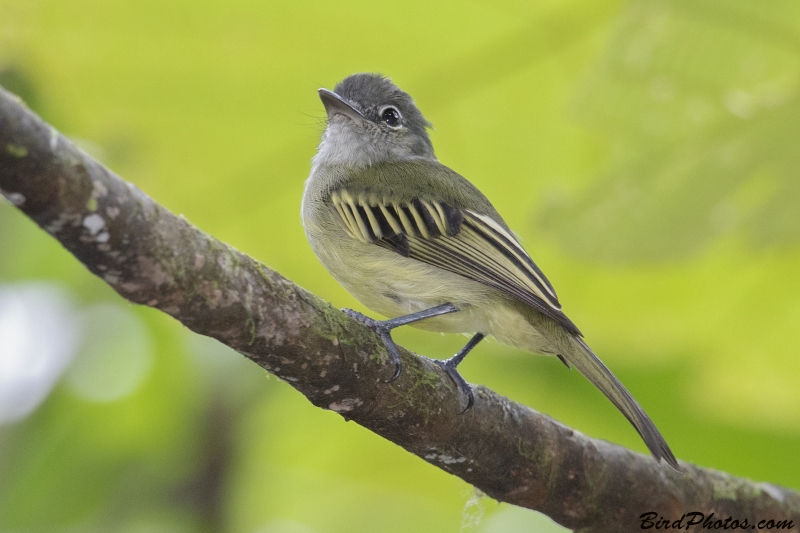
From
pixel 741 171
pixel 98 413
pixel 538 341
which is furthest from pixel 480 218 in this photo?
pixel 98 413

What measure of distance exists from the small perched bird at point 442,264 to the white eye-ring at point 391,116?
0.65 metres

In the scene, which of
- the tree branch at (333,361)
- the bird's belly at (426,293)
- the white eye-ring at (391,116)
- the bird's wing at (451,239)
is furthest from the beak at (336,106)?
the tree branch at (333,361)

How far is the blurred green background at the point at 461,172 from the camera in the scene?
282cm

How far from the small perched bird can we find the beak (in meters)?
0.04

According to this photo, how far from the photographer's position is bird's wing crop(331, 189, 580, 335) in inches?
113

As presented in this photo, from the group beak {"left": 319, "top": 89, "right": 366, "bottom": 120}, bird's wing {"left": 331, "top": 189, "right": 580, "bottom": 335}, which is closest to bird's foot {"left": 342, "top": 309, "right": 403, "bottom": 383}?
bird's wing {"left": 331, "top": 189, "right": 580, "bottom": 335}

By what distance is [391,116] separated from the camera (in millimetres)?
4125

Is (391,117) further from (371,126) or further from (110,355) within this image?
(110,355)

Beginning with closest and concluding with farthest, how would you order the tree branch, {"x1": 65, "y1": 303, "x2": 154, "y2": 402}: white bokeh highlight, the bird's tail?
the tree branch, the bird's tail, {"x1": 65, "y1": 303, "x2": 154, "y2": 402}: white bokeh highlight

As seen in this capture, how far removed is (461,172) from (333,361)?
5.76ft

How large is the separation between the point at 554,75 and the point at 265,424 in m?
2.07

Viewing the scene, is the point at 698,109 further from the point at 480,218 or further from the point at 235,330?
the point at 235,330

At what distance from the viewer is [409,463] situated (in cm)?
409

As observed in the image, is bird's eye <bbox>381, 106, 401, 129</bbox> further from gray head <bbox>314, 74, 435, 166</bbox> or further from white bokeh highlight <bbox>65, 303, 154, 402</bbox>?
white bokeh highlight <bbox>65, 303, 154, 402</bbox>
